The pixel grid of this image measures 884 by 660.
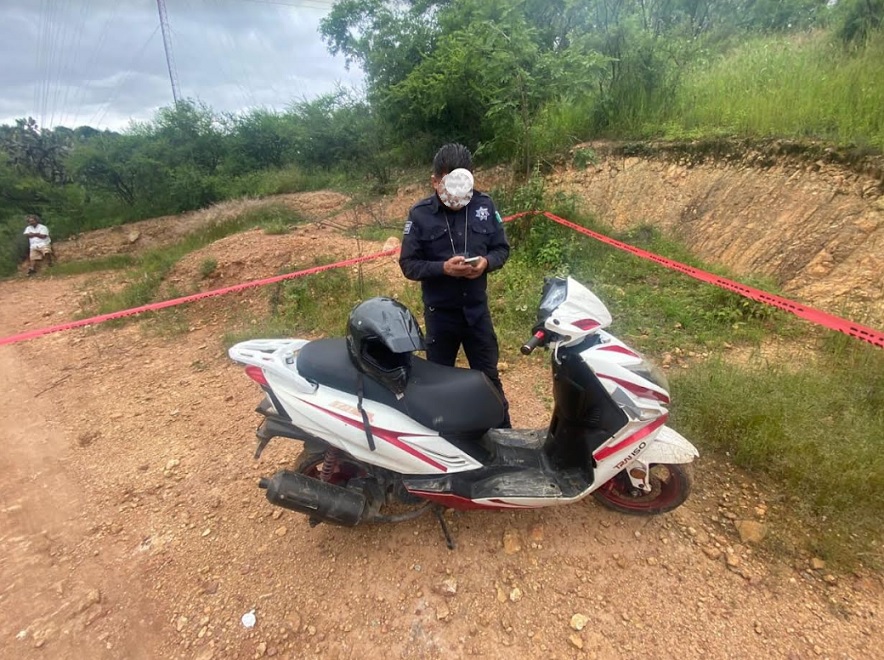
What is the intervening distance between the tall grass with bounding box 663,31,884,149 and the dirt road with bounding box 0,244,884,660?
433cm

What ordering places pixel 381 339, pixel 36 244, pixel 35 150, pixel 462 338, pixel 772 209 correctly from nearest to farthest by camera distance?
pixel 381 339 → pixel 462 338 → pixel 772 209 → pixel 36 244 → pixel 35 150

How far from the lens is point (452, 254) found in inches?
94.3

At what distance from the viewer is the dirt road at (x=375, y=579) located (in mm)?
1802

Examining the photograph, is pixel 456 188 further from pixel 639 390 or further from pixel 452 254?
pixel 639 390

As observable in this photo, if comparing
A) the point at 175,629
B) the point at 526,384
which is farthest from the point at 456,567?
the point at 526,384

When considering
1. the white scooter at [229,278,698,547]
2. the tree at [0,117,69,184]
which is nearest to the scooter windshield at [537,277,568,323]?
the white scooter at [229,278,698,547]

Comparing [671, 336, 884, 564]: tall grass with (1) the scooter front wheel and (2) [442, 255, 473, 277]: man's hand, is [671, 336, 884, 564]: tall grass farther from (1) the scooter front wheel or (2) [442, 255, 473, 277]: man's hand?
(2) [442, 255, 473, 277]: man's hand

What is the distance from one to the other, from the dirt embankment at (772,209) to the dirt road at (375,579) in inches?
107

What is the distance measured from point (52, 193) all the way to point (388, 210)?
994 cm

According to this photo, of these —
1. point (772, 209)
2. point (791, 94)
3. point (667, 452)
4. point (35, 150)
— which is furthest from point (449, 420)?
point (35, 150)

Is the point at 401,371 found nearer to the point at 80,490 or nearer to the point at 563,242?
the point at 80,490

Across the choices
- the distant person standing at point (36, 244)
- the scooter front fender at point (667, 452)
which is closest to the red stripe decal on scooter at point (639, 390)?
the scooter front fender at point (667, 452)

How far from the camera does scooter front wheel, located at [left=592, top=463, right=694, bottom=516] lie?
2195 mm

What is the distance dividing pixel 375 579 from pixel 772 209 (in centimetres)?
520
